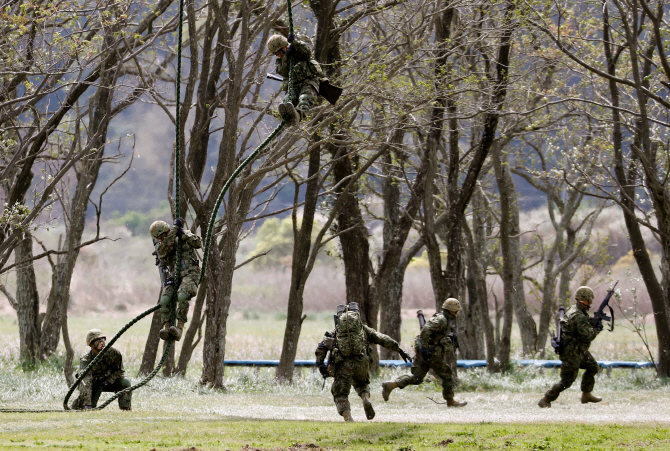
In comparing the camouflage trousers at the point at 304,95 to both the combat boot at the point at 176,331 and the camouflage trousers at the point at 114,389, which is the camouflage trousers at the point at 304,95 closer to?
the combat boot at the point at 176,331

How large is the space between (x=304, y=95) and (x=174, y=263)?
2.80 metres

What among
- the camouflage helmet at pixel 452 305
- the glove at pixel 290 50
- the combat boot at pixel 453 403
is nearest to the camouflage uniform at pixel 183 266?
the glove at pixel 290 50

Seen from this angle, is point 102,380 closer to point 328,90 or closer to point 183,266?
point 183,266

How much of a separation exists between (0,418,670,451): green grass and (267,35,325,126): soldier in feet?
12.3

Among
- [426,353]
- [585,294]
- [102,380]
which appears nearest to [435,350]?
[426,353]

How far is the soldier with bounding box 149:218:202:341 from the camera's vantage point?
31.2ft

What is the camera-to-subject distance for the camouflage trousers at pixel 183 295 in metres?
9.56

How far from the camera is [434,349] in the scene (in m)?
13.1

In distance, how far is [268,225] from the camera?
89.6 metres

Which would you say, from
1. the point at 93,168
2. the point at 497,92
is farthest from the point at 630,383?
the point at 93,168

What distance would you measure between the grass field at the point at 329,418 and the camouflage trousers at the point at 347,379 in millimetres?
330

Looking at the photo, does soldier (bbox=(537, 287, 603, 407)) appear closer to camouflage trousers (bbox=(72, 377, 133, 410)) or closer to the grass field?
the grass field

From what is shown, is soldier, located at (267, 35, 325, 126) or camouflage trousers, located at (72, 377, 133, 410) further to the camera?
camouflage trousers, located at (72, 377, 133, 410)

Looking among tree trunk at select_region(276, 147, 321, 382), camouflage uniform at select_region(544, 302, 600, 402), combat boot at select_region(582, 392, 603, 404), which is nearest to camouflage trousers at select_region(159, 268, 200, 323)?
camouflage uniform at select_region(544, 302, 600, 402)
